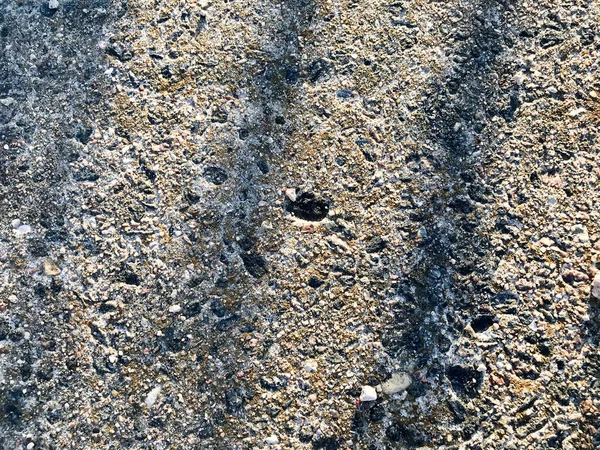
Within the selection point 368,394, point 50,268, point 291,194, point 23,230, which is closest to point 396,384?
point 368,394

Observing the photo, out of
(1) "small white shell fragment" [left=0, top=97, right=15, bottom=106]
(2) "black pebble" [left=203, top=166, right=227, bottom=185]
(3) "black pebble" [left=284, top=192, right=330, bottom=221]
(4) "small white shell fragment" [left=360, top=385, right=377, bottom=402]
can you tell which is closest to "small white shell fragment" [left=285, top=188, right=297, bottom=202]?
(3) "black pebble" [left=284, top=192, right=330, bottom=221]

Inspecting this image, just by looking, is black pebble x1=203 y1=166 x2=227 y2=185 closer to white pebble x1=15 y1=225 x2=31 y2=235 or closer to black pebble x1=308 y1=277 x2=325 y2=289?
black pebble x1=308 y1=277 x2=325 y2=289

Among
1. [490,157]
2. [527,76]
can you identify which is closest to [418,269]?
[490,157]

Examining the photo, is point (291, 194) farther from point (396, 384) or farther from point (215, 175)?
point (396, 384)

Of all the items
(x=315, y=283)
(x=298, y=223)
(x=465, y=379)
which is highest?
(x=298, y=223)

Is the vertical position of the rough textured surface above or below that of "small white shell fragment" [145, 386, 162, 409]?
above

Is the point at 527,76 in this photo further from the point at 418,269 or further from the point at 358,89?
the point at 418,269
